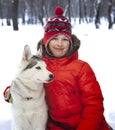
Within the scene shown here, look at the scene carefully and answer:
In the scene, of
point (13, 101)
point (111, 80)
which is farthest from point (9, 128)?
point (111, 80)

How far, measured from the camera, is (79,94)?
3.24m

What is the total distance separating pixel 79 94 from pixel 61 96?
18 centimetres

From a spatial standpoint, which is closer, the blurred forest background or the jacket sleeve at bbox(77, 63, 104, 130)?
Result: the jacket sleeve at bbox(77, 63, 104, 130)

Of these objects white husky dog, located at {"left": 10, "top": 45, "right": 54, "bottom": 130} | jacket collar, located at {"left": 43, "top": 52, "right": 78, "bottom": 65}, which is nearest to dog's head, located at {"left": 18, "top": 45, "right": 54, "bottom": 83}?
white husky dog, located at {"left": 10, "top": 45, "right": 54, "bottom": 130}

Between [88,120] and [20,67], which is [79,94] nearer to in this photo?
[88,120]

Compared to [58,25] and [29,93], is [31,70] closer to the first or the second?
[29,93]

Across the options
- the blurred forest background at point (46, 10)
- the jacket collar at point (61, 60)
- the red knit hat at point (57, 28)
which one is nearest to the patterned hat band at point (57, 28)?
the red knit hat at point (57, 28)

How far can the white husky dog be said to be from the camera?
122 inches

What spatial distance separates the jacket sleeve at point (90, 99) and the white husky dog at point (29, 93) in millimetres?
329

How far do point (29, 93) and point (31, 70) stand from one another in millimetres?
227

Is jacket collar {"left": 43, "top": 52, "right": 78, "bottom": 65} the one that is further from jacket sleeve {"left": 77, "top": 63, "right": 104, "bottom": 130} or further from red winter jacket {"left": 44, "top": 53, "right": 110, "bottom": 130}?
jacket sleeve {"left": 77, "top": 63, "right": 104, "bottom": 130}

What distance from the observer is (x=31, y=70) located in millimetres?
3104

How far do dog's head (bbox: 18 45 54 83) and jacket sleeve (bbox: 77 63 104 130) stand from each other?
326 millimetres

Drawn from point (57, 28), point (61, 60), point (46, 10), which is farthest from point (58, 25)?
point (46, 10)
